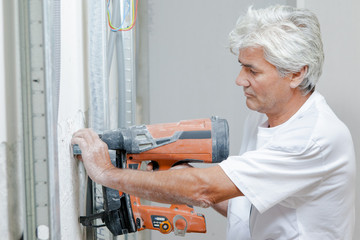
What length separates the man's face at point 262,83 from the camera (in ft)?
4.15

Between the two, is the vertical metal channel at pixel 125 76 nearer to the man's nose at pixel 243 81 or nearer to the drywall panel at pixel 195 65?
the man's nose at pixel 243 81

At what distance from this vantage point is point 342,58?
5.78 ft

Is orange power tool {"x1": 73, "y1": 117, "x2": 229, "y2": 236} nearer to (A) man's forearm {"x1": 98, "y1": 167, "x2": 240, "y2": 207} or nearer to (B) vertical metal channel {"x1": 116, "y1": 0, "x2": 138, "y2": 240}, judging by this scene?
Answer: (A) man's forearm {"x1": 98, "y1": 167, "x2": 240, "y2": 207}

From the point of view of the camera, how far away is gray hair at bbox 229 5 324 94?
1230 mm

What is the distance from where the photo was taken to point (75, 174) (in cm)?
131

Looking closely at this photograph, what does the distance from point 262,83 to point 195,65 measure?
3.99ft

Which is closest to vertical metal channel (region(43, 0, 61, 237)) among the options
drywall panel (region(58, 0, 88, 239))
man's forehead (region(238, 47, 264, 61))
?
drywall panel (region(58, 0, 88, 239))

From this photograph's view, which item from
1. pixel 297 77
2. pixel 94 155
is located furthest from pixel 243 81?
pixel 94 155

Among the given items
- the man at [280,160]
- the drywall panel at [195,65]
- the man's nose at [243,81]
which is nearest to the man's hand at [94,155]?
the man at [280,160]

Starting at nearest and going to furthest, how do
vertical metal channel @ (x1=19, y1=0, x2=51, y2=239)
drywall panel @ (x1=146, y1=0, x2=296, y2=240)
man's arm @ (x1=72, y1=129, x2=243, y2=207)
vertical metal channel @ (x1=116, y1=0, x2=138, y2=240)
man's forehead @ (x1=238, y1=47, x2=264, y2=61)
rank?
vertical metal channel @ (x1=19, y1=0, x2=51, y2=239) → man's arm @ (x1=72, y1=129, x2=243, y2=207) → man's forehead @ (x1=238, y1=47, x2=264, y2=61) → vertical metal channel @ (x1=116, y1=0, x2=138, y2=240) → drywall panel @ (x1=146, y1=0, x2=296, y2=240)

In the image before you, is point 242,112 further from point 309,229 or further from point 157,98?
point 309,229

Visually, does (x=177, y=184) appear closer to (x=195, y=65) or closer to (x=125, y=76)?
(x=125, y=76)

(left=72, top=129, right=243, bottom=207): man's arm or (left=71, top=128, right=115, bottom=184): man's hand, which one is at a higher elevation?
(left=71, top=128, right=115, bottom=184): man's hand

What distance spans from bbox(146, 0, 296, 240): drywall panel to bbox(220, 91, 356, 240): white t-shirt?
1.10m
